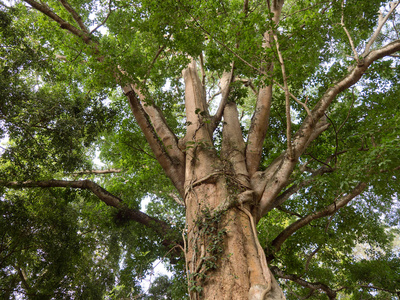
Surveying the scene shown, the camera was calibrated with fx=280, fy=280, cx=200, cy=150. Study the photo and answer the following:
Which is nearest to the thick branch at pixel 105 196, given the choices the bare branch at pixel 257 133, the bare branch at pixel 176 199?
the bare branch at pixel 176 199

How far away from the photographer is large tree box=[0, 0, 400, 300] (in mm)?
3680

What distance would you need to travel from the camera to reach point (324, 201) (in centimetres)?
470

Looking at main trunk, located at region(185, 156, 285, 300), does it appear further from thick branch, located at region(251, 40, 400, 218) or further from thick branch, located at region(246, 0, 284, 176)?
thick branch, located at region(246, 0, 284, 176)

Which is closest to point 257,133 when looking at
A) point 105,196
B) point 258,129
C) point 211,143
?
point 258,129

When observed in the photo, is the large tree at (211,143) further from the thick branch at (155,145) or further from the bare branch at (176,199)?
the bare branch at (176,199)

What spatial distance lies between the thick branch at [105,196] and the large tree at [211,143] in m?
0.03

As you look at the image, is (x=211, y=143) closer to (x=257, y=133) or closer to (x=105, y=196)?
(x=257, y=133)

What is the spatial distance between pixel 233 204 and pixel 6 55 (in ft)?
16.4

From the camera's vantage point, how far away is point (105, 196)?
6117 millimetres

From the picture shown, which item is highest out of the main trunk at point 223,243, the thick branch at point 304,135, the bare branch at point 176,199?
the bare branch at point 176,199

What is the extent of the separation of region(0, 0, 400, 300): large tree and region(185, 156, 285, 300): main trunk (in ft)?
0.05

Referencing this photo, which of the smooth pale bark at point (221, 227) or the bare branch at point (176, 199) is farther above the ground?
the bare branch at point (176, 199)

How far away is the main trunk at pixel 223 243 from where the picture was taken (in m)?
2.89

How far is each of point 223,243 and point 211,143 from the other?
1995 mm
